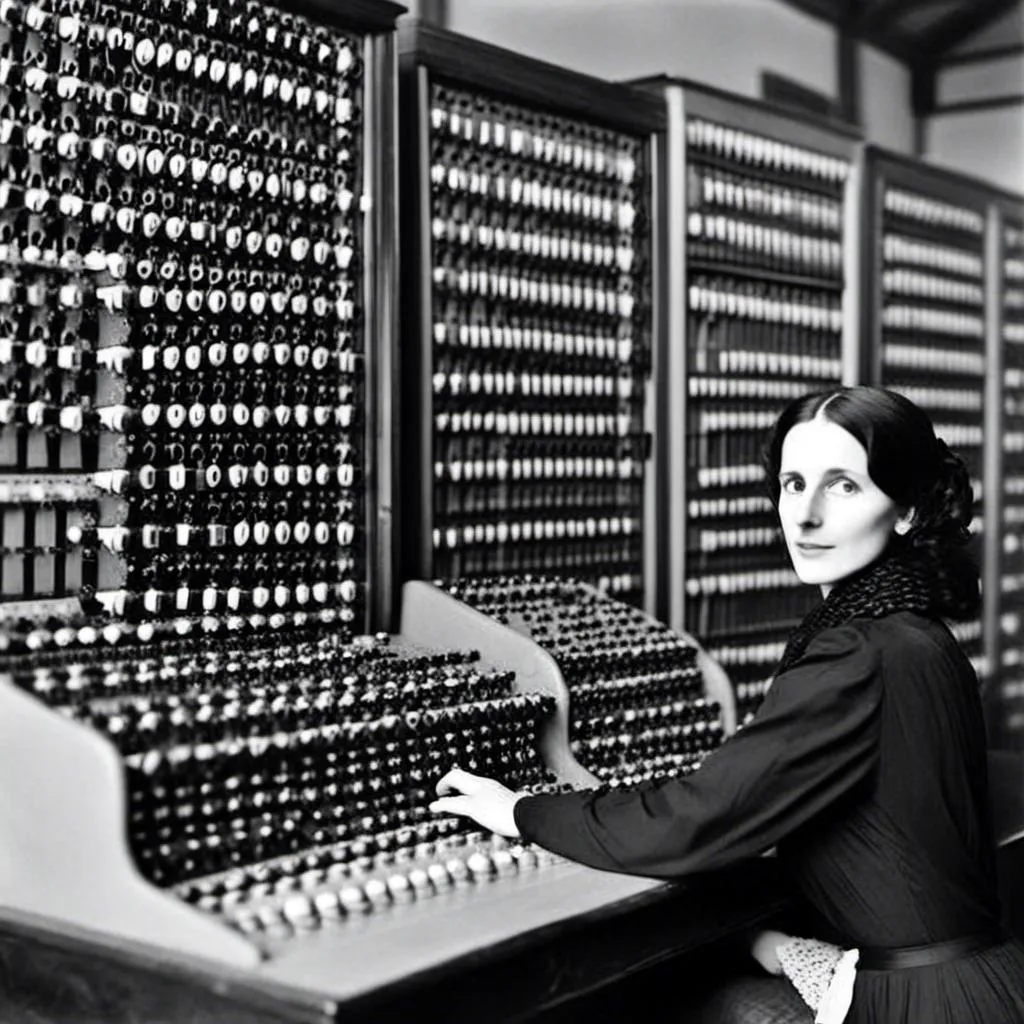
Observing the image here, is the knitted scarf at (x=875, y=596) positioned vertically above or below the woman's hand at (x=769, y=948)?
above

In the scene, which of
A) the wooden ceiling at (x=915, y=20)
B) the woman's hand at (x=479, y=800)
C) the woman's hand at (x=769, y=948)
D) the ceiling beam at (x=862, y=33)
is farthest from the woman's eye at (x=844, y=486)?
the wooden ceiling at (x=915, y=20)

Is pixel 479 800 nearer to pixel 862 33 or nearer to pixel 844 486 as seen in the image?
pixel 844 486

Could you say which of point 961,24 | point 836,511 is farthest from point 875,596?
point 961,24

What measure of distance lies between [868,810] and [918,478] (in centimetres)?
61

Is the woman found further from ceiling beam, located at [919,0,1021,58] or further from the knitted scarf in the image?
ceiling beam, located at [919,0,1021,58]

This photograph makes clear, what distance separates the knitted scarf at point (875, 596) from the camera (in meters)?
2.62

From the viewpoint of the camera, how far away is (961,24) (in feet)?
23.9

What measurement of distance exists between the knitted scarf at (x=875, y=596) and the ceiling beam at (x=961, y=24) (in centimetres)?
525

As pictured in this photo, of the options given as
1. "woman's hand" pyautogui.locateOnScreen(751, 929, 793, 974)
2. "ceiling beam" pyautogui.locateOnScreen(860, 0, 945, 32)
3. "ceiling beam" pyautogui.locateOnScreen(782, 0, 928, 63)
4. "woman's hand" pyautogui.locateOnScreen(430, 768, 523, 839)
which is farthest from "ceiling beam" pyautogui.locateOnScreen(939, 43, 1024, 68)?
"woman's hand" pyautogui.locateOnScreen(430, 768, 523, 839)

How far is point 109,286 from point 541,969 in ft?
4.68

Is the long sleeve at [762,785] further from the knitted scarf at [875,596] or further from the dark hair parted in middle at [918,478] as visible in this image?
the dark hair parted in middle at [918,478]

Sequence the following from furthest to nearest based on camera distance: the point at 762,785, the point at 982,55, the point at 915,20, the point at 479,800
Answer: the point at 982,55, the point at 915,20, the point at 479,800, the point at 762,785

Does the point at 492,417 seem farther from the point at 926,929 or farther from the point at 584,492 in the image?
the point at 926,929

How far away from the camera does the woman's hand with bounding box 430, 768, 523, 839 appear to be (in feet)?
8.47
